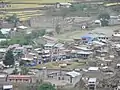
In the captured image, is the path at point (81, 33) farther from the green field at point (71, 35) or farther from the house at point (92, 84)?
the house at point (92, 84)

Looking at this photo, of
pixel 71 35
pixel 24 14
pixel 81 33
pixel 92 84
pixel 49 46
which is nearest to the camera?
pixel 92 84

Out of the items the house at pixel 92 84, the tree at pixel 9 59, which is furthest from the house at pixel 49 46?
the house at pixel 92 84

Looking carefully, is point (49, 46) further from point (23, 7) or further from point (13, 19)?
point (23, 7)

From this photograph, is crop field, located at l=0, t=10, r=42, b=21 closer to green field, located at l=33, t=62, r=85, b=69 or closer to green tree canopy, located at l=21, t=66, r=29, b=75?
green field, located at l=33, t=62, r=85, b=69

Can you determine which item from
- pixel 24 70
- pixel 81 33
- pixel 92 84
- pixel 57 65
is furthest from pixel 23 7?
pixel 92 84

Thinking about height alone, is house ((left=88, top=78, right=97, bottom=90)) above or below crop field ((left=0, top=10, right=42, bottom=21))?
below

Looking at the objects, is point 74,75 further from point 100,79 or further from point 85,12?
point 85,12

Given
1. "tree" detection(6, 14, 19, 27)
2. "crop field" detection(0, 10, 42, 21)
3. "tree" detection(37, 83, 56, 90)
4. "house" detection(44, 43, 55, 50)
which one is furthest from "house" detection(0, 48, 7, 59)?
"crop field" detection(0, 10, 42, 21)

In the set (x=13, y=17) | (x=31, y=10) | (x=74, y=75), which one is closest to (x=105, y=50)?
(x=74, y=75)
